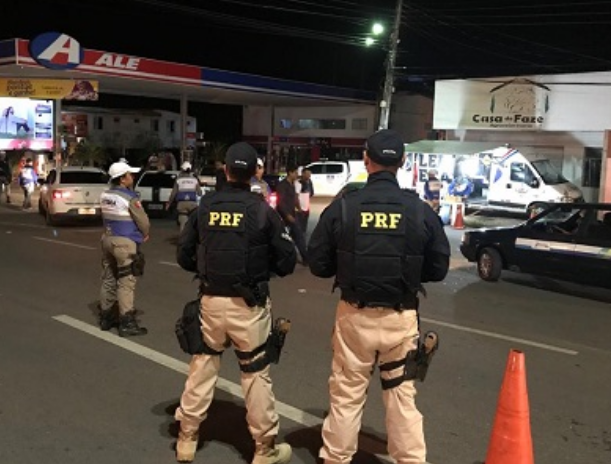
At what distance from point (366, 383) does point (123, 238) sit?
391 cm

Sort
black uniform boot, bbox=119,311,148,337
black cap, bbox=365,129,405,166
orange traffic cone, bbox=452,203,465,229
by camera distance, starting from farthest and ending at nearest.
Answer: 1. orange traffic cone, bbox=452,203,465,229
2. black uniform boot, bbox=119,311,148,337
3. black cap, bbox=365,129,405,166

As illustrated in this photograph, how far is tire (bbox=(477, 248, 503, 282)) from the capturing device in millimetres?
11055

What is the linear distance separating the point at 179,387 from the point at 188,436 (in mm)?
1420

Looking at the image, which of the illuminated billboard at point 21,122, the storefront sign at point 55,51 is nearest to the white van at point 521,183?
the storefront sign at point 55,51

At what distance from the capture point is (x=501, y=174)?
2312 centimetres

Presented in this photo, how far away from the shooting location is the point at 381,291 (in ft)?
11.8

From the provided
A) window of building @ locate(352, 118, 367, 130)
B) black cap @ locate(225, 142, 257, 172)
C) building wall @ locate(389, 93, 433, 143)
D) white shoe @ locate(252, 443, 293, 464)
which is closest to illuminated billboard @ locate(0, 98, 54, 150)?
window of building @ locate(352, 118, 367, 130)

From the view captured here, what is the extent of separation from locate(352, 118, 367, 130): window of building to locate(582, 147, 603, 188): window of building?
62.5 feet

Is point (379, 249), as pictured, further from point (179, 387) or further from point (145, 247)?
point (145, 247)

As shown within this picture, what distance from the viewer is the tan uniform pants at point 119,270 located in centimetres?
686

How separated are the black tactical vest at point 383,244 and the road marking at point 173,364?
4.16 feet

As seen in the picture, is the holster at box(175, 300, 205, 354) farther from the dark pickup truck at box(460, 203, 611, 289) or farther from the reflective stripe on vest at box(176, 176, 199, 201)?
the reflective stripe on vest at box(176, 176, 199, 201)

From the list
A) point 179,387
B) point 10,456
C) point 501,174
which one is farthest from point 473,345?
point 501,174

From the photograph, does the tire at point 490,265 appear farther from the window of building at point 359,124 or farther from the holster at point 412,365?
the window of building at point 359,124
